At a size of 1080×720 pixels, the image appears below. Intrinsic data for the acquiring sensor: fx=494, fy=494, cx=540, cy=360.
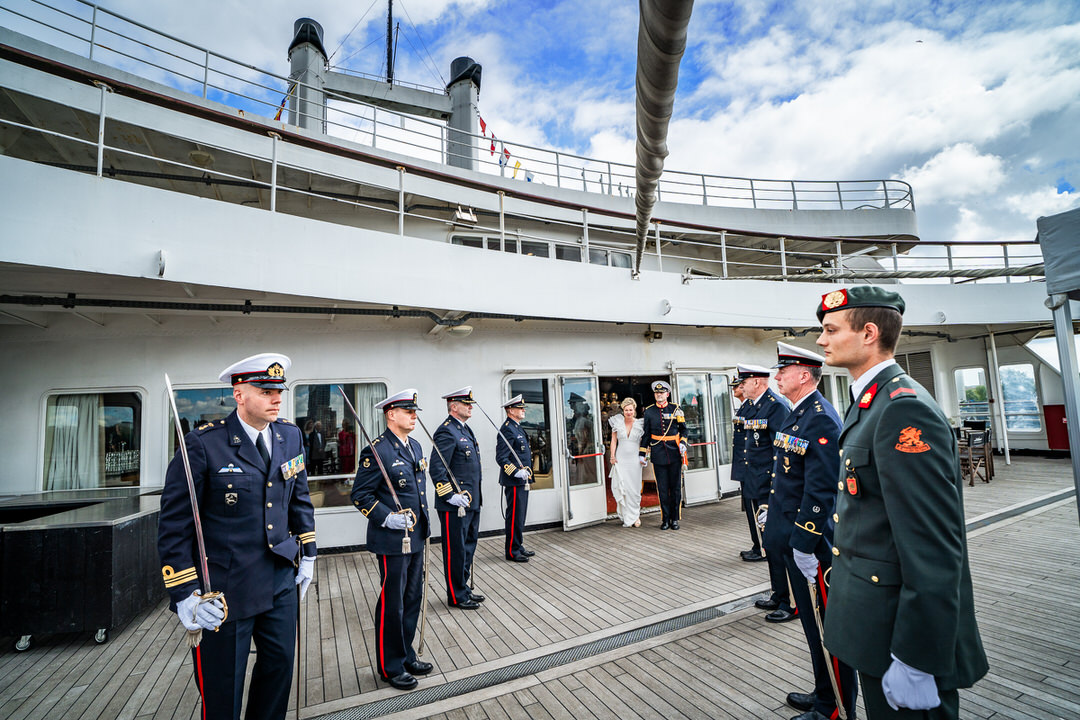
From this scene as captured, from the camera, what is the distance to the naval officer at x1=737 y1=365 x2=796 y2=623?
160 inches

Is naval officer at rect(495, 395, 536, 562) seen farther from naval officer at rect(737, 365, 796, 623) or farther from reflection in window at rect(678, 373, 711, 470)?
reflection in window at rect(678, 373, 711, 470)

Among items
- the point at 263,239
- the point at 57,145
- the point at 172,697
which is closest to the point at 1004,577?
the point at 172,697

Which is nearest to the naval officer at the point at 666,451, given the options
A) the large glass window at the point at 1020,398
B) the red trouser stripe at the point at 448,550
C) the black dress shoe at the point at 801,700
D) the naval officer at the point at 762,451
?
the naval officer at the point at 762,451

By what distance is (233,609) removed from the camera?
2.19 meters

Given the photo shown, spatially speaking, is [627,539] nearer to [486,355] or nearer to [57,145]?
[486,355]

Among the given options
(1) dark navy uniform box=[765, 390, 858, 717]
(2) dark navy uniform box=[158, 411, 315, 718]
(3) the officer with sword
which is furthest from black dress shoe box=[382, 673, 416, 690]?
(1) dark navy uniform box=[765, 390, 858, 717]

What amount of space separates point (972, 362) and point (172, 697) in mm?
16698

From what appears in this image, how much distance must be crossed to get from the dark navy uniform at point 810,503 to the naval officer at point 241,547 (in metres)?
2.68

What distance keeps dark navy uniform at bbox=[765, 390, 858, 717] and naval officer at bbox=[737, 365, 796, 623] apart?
0.87 m

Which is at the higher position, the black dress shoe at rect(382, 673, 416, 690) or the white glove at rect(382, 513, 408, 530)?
the white glove at rect(382, 513, 408, 530)

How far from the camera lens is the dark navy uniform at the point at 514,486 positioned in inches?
228

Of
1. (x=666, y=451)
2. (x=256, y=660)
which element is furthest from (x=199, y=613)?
(x=666, y=451)

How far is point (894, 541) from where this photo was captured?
1.57 meters

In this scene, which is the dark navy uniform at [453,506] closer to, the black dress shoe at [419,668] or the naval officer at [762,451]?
the black dress shoe at [419,668]
